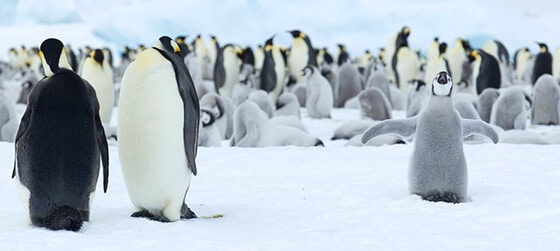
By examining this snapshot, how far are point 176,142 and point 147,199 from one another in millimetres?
315

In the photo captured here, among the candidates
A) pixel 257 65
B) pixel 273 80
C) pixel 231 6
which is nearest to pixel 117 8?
pixel 231 6

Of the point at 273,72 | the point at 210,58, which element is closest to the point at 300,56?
the point at 273,72

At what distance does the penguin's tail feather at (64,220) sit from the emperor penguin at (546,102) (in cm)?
899

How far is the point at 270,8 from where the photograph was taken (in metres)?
34.5

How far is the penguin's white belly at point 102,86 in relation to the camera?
1001 centimetres

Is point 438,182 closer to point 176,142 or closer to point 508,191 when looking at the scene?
point 508,191

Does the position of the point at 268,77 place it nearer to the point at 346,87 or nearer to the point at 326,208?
the point at 346,87

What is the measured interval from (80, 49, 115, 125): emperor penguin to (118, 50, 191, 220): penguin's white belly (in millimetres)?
6366

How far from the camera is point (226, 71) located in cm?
1677

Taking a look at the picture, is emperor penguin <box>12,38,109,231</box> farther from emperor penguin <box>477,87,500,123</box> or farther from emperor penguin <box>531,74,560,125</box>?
emperor penguin <box>531,74,560,125</box>

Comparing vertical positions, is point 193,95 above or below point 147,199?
above

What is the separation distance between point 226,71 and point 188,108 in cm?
1297

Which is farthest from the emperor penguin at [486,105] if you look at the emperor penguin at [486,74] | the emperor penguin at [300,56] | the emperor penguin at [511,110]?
the emperor penguin at [300,56]

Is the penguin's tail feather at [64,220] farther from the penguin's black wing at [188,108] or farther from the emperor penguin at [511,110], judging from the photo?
the emperor penguin at [511,110]
